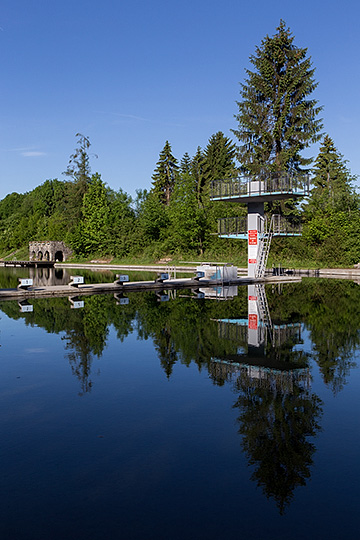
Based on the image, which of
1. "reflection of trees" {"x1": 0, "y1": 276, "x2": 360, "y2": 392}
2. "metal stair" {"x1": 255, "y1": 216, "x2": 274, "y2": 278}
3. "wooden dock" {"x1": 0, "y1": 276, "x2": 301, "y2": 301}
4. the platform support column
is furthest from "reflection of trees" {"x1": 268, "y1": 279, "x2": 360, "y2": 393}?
"wooden dock" {"x1": 0, "y1": 276, "x2": 301, "y2": 301}

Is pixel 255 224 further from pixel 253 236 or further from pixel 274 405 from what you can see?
pixel 274 405

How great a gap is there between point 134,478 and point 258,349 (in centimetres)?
777

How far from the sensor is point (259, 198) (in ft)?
109

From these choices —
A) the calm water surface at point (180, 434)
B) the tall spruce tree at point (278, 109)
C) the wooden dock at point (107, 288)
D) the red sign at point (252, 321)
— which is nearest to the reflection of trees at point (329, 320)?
the calm water surface at point (180, 434)

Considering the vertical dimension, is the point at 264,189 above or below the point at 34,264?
above

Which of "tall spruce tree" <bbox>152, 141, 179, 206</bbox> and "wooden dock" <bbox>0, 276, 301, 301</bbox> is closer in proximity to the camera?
"wooden dock" <bbox>0, 276, 301, 301</bbox>

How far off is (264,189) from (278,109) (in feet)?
82.8

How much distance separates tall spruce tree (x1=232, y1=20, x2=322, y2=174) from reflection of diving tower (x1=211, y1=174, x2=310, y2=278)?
1889 centimetres

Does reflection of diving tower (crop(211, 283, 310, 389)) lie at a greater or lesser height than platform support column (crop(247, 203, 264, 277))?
lesser

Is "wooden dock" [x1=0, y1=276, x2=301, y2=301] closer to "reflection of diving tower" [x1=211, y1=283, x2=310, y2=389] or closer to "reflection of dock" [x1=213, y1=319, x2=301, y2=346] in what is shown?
"reflection of diving tower" [x1=211, y1=283, x2=310, y2=389]

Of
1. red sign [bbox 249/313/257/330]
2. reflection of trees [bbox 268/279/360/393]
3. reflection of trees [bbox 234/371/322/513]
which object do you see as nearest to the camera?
reflection of trees [bbox 234/371/322/513]

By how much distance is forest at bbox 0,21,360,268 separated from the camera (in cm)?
5253

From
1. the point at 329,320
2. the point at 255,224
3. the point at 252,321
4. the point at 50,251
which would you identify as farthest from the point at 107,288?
the point at 50,251

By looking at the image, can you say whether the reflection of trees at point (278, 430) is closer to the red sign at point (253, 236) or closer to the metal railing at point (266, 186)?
the metal railing at point (266, 186)
